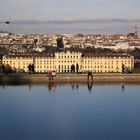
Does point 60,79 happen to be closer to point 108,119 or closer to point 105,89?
point 105,89

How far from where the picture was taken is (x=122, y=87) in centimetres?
2656

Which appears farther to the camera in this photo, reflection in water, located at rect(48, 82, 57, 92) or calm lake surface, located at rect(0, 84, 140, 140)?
reflection in water, located at rect(48, 82, 57, 92)

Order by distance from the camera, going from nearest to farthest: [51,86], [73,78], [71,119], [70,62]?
[71,119]
[51,86]
[73,78]
[70,62]

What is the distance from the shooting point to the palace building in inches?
1576

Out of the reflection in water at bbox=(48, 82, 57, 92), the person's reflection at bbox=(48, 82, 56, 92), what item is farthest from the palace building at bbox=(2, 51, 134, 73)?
→ the person's reflection at bbox=(48, 82, 56, 92)

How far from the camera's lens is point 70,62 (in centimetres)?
4050

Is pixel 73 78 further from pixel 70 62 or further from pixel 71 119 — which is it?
pixel 71 119

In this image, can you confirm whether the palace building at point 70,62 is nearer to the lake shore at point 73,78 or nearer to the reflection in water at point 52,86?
the lake shore at point 73,78

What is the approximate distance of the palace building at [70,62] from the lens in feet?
131

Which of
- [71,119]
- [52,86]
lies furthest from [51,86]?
[71,119]

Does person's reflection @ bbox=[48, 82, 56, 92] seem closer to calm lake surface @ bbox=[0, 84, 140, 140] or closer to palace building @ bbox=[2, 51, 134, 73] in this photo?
calm lake surface @ bbox=[0, 84, 140, 140]

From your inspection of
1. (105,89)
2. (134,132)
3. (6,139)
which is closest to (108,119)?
(134,132)

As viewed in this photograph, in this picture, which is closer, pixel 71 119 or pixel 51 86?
pixel 71 119

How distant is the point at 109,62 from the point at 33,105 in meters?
21.5
